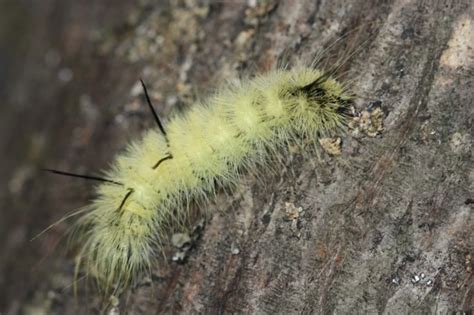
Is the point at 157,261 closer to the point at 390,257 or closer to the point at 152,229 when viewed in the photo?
the point at 152,229

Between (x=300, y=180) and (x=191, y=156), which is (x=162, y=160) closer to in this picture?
(x=191, y=156)

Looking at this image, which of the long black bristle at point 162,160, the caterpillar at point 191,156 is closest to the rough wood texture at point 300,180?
the caterpillar at point 191,156

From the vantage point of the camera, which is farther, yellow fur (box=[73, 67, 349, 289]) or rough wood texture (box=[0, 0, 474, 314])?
yellow fur (box=[73, 67, 349, 289])

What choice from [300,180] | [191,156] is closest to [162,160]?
[191,156]

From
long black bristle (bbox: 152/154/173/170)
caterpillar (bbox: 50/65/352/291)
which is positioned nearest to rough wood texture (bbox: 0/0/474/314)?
caterpillar (bbox: 50/65/352/291)

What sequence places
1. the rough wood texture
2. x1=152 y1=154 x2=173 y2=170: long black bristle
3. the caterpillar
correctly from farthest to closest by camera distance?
x1=152 y1=154 x2=173 y2=170: long black bristle < the caterpillar < the rough wood texture

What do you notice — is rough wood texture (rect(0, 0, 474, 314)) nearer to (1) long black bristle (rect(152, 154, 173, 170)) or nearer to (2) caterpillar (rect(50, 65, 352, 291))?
(2) caterpillar (rect(50, 65, 352, 291))

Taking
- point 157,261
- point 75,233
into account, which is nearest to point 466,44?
point 157,261
